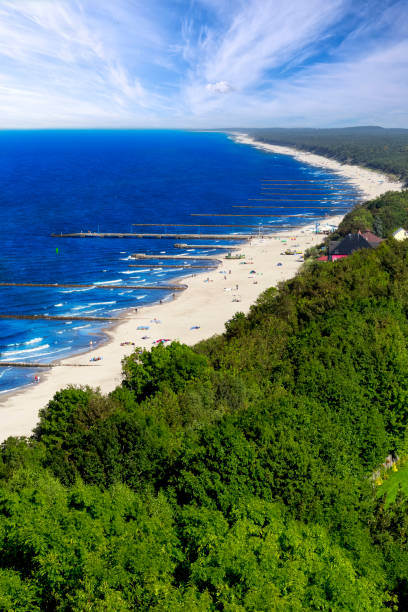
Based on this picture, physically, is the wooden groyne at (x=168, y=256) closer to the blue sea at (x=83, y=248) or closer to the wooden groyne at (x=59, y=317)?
the blue sea at (x=83, y=248)

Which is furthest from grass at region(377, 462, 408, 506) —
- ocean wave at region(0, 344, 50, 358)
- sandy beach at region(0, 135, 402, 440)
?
ocean wave at region(0, 344, 50, 358)

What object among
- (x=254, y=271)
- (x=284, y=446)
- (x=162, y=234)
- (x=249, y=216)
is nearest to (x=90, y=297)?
(x=254, y=271)

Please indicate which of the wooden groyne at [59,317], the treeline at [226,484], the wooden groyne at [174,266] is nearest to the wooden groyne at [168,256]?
the wooden groyne at [174,266]

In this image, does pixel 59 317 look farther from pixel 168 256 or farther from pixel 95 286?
pixel 168 256

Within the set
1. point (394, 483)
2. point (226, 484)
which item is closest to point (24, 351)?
point (226, 484)

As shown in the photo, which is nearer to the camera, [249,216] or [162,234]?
[162,234]

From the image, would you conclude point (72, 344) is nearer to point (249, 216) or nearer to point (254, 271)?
point (254, 271)
